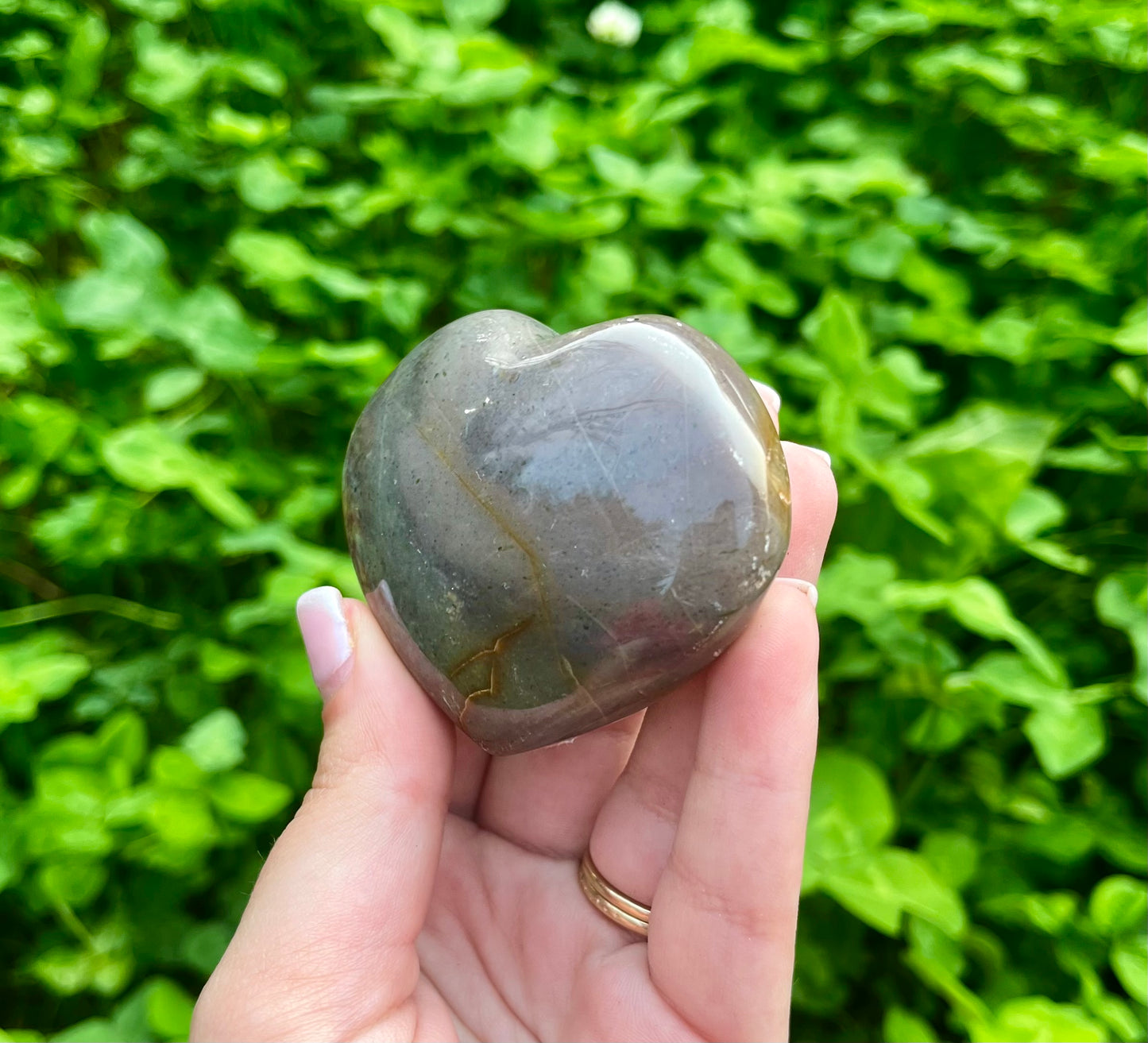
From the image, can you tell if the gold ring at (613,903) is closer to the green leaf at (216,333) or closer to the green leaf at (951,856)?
the green leaf at (951,856)

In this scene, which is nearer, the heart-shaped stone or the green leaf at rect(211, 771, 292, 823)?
the heart-shaped stone

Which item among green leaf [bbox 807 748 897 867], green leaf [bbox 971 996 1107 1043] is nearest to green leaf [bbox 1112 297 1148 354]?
green leaf [bbox 807 748 897 867]

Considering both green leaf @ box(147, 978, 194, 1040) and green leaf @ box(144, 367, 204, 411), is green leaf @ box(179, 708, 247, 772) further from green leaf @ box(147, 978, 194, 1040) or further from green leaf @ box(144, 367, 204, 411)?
green leaf @ box(144, 367, 204, 411)

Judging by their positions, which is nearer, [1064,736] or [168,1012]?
[168,1012]

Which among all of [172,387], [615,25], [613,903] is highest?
[615,25]

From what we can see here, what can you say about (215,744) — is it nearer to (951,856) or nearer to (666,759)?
(666,759)

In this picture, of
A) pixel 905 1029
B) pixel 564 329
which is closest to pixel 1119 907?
pixel 905 1029
